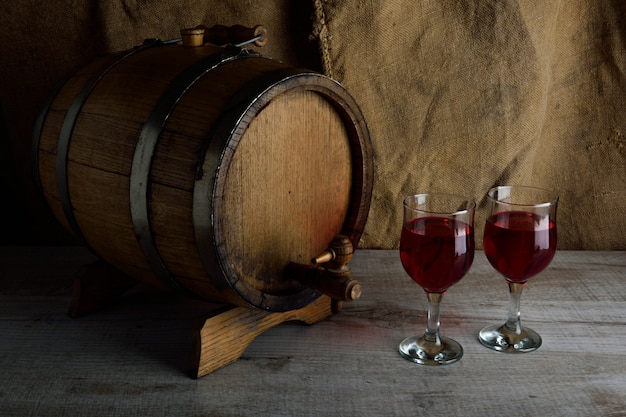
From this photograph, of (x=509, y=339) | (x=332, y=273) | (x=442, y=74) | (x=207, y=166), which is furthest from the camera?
(x=442, y=74)

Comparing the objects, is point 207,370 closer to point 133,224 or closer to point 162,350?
point 162,350

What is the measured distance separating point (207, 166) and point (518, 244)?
1.91 ft

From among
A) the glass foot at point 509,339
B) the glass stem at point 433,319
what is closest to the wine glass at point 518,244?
the glass foot at point 509,339

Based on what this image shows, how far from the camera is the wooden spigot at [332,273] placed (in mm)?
1298

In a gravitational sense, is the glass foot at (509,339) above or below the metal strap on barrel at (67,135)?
below

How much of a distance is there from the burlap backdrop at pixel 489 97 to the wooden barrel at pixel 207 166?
0.38 meters

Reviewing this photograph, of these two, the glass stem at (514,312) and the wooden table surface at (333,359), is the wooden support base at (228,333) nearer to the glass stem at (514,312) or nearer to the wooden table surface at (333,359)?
the wooden table surface at (333,359)

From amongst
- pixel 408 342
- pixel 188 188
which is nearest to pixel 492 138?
pixel 408 342

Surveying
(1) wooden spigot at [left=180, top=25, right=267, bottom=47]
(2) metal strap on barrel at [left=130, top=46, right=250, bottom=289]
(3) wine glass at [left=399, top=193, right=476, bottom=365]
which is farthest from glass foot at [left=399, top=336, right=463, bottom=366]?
(1) wooden spigot at [left=180, top=25, right=267, bottom=47]

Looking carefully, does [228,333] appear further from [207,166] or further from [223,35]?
[223,35]

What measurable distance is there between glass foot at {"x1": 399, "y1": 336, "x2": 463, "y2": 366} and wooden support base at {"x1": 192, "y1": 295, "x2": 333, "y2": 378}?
21 cm

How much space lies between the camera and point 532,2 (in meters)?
1.74

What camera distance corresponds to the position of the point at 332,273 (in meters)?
1.31

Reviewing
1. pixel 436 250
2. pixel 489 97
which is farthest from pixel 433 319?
pixel 489 97
